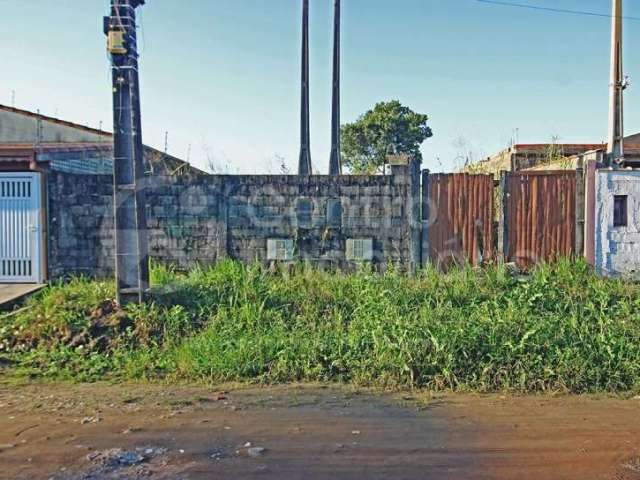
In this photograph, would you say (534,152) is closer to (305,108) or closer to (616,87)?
(616,87)

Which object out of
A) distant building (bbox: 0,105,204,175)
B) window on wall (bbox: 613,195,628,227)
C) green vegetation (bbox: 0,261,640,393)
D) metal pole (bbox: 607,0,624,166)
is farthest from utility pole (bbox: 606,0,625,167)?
distant building (bbox: 0,105,204,175)

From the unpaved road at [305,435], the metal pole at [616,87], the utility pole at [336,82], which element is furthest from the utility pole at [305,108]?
the unpaved road at [305,435]

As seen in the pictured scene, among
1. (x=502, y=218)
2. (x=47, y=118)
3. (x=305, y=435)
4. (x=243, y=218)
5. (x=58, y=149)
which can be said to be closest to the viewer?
(x=305, y=435)

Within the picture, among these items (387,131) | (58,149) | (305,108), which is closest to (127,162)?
(58,149)

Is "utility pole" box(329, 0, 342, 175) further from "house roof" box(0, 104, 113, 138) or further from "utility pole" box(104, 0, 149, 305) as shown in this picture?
"utility pole" box(104, 0, 149, 305)

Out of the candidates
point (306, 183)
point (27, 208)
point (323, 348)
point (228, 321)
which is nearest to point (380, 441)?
point (323, 348)

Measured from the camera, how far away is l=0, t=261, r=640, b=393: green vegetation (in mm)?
5398

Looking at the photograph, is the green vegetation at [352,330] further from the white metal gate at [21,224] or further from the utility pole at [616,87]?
the utility pole at [616,87]

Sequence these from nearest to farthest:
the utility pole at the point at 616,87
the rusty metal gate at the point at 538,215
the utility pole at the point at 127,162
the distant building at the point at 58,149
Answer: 1. the utility pole at the point at 127,162
2. the rusty metal gate at the point at 538,215
3. the distant building at the point at 58,149
4. the utility pole at the point at 616,87

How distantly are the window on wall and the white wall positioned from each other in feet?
0.18

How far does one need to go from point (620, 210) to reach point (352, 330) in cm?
509

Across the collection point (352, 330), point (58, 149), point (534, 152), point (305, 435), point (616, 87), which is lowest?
point (305, 435)

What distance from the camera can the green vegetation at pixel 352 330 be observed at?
5.40m

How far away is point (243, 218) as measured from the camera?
9008 millimetres
